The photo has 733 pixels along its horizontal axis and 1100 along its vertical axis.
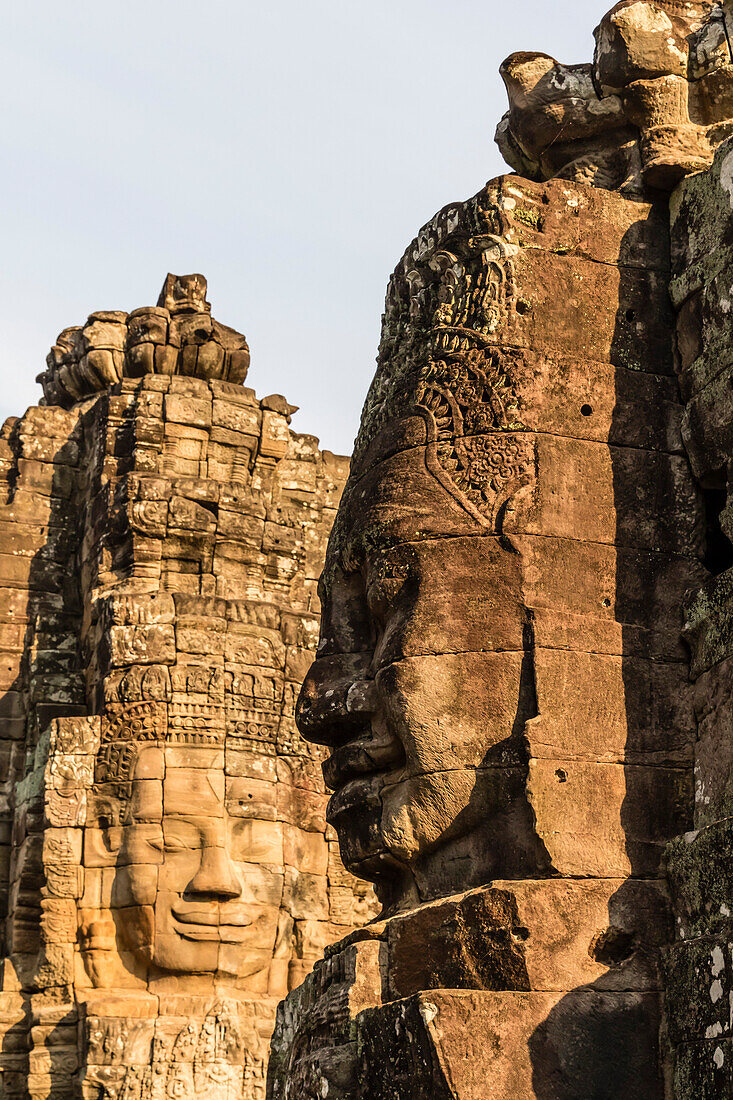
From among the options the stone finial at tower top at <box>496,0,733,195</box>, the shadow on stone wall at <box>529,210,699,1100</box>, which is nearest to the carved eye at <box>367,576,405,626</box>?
the shadow on stone wall at <box>529,210,699,1100</box>

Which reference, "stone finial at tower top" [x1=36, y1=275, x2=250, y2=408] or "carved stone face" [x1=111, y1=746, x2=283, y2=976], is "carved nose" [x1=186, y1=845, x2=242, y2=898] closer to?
"carved stone face" [x1=111, y1=746, x2=283, y2=976]

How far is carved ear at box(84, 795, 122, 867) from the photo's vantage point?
545 inches

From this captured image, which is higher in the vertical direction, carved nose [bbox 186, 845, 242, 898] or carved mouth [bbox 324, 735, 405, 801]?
carved nose [bbox 186, 845, 242, 898]

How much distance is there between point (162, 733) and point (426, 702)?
313 inches

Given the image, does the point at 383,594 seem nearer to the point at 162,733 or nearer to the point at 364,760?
the point at 364,760

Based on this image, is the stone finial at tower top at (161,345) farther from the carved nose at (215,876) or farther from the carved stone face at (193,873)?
the carved nose at (215,876)

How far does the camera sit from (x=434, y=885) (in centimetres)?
657

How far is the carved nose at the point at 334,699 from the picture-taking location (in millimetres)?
6977

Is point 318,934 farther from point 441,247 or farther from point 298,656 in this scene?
point 441,247

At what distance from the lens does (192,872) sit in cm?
1370

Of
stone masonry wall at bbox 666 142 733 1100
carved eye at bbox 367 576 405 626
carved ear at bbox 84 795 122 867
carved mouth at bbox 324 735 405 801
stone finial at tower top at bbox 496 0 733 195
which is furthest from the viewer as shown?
carved ear at bbox 84 795 122 867

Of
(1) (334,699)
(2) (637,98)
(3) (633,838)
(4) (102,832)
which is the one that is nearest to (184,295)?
(4) (102,832)

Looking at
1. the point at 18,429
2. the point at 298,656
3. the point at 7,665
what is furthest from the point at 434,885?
the point at 18,429

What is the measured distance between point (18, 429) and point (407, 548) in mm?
11247
